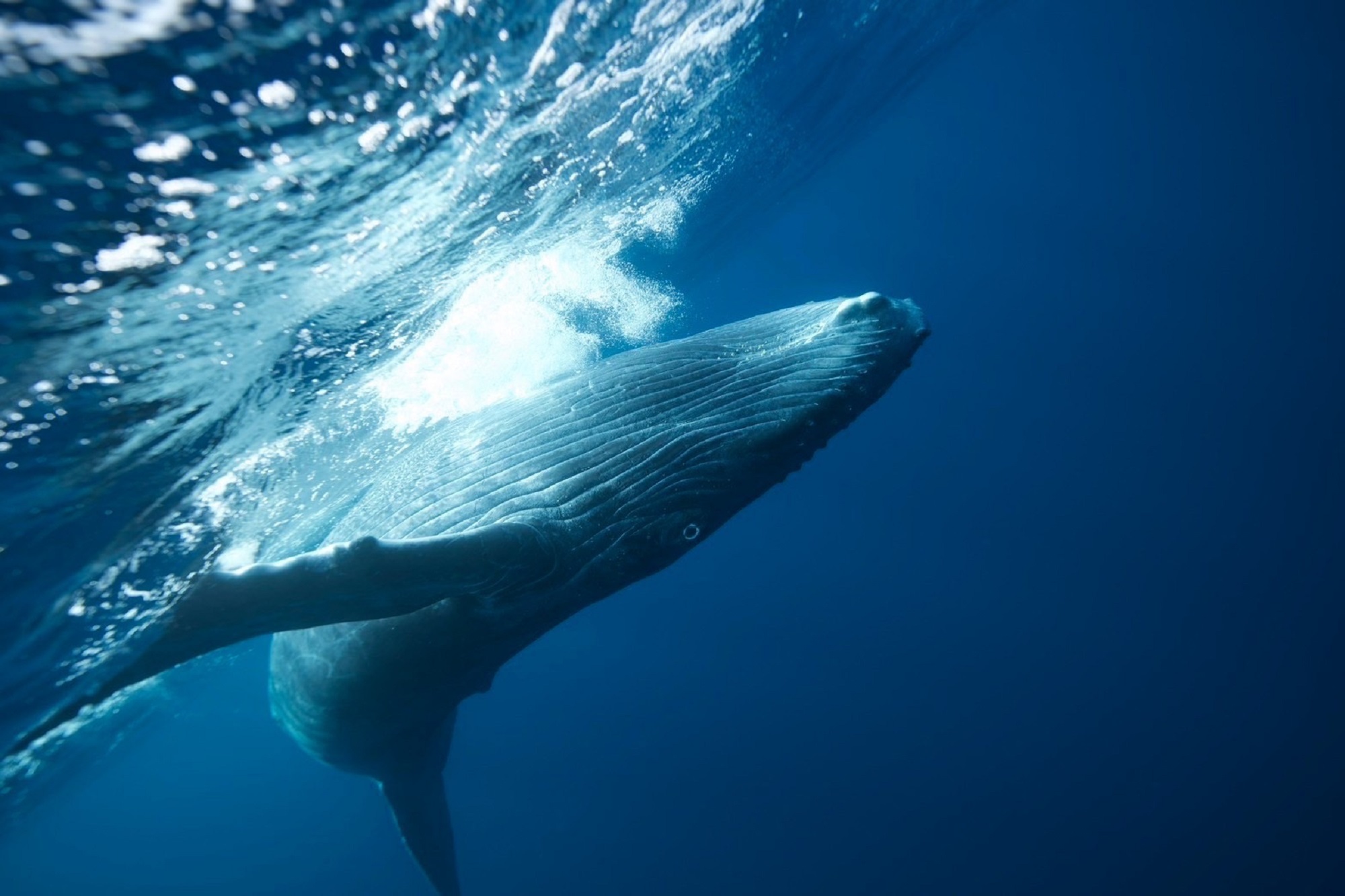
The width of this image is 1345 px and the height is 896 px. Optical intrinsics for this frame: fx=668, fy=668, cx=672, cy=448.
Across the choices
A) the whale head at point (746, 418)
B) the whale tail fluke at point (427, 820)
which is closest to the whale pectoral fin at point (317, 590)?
the whale head at point (746, 418)

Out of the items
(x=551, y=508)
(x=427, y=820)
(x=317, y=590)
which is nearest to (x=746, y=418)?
(x=551, y=508)

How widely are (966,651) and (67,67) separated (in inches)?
2352

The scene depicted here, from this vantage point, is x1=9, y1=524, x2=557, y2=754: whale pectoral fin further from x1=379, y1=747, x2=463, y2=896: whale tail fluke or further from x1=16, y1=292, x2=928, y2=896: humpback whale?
x1=379, y1=747, x2=463, y2=896: whale tail fluke

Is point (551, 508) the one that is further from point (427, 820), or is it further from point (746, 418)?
point (427, 820)

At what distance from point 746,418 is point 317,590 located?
2919 mm

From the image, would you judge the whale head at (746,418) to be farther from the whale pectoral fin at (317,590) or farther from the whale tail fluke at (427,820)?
the whale tail fluke at (427,820)

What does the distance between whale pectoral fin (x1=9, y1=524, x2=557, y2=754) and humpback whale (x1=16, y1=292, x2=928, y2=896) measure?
0.04ft

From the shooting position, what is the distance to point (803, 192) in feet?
148

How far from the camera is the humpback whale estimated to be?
3811 millimetres

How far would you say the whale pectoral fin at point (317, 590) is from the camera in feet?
11.8

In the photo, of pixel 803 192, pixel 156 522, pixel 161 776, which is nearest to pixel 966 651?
pixel 803 192

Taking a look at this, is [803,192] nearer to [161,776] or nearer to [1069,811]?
[1069,811]

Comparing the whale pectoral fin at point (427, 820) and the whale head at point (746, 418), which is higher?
the whale head at point (746, 418)

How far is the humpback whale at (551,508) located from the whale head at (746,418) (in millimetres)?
13
